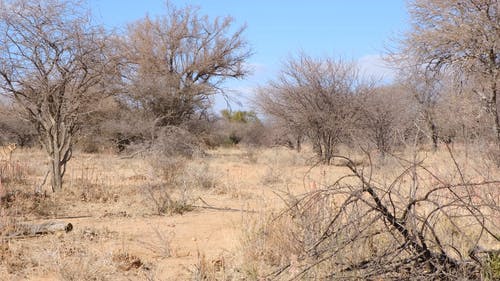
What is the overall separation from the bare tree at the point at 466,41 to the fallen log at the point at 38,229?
910 cm

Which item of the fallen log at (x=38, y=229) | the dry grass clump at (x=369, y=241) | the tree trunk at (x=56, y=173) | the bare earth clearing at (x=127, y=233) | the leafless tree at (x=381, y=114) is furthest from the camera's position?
the leafless tree at (x=381, y=114)

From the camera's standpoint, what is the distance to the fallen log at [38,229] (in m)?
6.22

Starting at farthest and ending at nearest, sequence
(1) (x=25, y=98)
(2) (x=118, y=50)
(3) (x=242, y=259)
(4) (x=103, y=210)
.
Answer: (2) (x=118, y=50) → (1) (x=25, y=98) → (4) (x=103, y=210) → (3) (x=242, y=259)

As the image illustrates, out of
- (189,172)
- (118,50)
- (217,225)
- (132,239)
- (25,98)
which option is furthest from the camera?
(189,172)

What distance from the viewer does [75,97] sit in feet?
31.8

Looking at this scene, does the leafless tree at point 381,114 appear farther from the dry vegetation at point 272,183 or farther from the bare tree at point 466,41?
the bare tree at point 466,41

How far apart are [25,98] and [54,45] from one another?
127 centimetres

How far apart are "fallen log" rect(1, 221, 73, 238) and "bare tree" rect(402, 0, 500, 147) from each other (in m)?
9.10

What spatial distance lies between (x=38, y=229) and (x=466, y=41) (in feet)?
32.8

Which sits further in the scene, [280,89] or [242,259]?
[280,89]

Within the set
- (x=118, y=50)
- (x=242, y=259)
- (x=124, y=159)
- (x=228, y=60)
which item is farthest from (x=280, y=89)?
(x=242, y=259)

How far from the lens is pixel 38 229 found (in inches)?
254

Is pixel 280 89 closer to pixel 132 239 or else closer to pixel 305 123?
pixel 305 123

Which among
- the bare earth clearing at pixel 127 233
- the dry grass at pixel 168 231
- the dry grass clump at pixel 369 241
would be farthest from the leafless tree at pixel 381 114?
the dry grass clump at pixel 369 241
